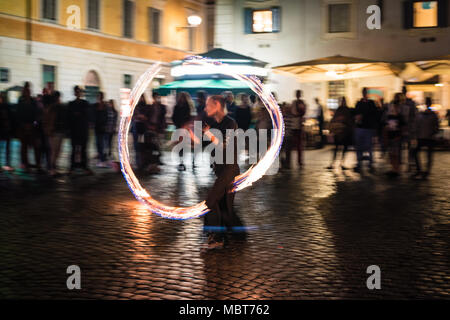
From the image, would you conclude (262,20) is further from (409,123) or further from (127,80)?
(409,123)

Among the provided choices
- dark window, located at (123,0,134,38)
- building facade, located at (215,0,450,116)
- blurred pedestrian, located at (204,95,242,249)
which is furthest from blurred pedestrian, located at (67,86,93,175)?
dark window, located at (123,0,134,38)

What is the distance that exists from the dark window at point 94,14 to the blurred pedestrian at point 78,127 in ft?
66.7

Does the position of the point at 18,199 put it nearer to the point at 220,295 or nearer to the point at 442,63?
the point at 220,295

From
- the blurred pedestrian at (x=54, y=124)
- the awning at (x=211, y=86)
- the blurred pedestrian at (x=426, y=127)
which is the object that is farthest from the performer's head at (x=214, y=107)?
the awning at (x=211, y=86)

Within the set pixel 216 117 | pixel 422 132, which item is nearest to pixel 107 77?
pixel 422 132

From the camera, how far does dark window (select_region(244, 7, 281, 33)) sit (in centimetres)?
3175

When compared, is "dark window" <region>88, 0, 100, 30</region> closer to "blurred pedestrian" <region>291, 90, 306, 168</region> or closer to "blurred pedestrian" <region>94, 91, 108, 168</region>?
"blurred pedestrian" <region>94, 91, 108, 168</region>

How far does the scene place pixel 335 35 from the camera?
30.9 m

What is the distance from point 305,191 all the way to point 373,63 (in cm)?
1209

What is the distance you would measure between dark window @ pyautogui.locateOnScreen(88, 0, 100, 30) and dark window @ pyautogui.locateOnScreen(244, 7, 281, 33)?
7.80m

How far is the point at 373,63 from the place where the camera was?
77.2 feet

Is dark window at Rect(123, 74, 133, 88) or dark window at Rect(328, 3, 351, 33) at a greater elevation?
dark window at Rect(328, 3, 351, 33)

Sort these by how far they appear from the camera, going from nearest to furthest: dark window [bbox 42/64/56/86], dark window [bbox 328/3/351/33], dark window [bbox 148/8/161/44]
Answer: dark window [bbox 328/3/351/33] < dark window [bbox 42/64/56/86] < dark window [bbox 148/8/161/44]

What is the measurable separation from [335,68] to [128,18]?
16.9 metres
